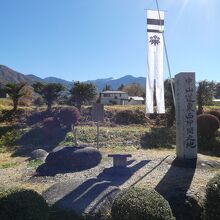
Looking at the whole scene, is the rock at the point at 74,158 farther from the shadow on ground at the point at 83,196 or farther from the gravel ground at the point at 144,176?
the shadow on ground at the point at 83,196

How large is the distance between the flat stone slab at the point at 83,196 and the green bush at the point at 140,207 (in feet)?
5.22

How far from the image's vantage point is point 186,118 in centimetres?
1484

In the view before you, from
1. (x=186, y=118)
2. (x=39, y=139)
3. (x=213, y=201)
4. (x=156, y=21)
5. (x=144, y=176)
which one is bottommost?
(x=144, y=176)

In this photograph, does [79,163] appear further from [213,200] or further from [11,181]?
[213,200]

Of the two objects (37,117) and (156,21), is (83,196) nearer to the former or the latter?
(156,21)

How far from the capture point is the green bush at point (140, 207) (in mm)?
7234

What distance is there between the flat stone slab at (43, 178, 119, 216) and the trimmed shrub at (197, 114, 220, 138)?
1326 centimetres

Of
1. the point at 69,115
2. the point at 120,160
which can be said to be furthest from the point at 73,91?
the point at 120,160

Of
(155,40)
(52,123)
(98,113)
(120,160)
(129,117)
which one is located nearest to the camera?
(120,160)

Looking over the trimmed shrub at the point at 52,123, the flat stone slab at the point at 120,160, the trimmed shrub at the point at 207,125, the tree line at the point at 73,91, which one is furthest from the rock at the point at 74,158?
the tree line at the point at 73,91

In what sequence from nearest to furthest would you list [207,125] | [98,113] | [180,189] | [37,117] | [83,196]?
1. [83,196]
2. [180,189]
3. [98,113]
4. [207,125]
5. [37,117]

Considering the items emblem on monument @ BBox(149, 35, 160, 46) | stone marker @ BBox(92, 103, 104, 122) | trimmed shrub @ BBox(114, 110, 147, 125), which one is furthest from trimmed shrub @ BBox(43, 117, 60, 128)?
emblem on monument @ BBox(149, 35, 160, 46)

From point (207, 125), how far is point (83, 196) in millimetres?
14391

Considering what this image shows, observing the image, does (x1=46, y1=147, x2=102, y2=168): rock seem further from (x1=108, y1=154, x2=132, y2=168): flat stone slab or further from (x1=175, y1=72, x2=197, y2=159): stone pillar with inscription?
(x1=175, y1=72, x2=197, y2=159): stone pillar with inscription
